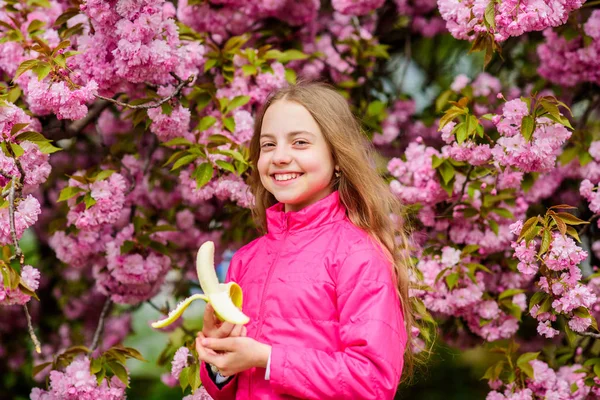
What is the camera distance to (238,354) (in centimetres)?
201

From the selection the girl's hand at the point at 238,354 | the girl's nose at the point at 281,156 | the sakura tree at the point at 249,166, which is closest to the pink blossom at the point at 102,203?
the sakura tree at the point at 249,166

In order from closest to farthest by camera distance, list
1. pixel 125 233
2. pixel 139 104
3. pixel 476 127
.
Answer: pixel 476 127
pixel 139 104
pixel 125 233

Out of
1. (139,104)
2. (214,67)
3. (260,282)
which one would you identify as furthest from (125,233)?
(260,282)

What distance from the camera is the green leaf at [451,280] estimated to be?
312cm

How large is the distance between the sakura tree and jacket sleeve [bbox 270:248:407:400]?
0.57 meters

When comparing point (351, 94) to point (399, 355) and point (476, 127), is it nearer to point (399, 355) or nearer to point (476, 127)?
point (476, 127)

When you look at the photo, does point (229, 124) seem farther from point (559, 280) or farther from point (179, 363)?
point (559, 280)

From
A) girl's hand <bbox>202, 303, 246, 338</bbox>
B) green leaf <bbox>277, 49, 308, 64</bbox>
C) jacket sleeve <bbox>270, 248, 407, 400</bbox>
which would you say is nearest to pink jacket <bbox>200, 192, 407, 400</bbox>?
jacket sleeve <bbox>270, 248, 407, 400</bbox>

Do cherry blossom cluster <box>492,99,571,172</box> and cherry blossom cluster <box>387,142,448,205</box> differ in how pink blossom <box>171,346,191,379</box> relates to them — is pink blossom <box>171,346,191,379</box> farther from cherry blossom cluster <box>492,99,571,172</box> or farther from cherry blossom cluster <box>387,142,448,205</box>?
cherry blossom cluster <box>492,99,571,172</box>

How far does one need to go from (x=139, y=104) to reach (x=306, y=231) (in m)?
1.15

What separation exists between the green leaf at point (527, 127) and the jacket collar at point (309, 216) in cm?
77

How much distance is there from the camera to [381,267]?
214 centimetres

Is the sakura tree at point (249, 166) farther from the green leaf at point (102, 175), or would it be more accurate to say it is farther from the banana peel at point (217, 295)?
the banana peel at point (217, 295)

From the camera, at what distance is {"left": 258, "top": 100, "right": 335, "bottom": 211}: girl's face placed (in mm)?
2279
